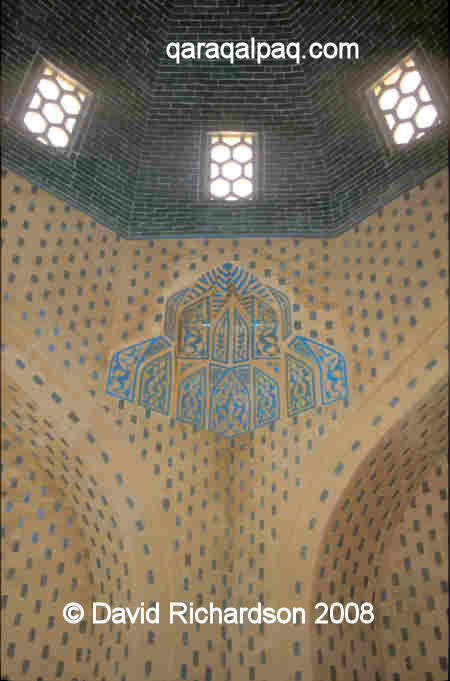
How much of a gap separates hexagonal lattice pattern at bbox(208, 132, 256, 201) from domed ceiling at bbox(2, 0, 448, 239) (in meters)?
0.24

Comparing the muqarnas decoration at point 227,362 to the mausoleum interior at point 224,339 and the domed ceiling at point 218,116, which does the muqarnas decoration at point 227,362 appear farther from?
the domed ceiling at point 218,116

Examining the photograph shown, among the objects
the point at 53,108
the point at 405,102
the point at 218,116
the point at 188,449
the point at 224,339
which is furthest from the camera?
the point at 224,339

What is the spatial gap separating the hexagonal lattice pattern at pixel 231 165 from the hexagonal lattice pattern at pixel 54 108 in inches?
82.6

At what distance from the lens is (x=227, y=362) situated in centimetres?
1020

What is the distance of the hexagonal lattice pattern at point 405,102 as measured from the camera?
9.06 metres

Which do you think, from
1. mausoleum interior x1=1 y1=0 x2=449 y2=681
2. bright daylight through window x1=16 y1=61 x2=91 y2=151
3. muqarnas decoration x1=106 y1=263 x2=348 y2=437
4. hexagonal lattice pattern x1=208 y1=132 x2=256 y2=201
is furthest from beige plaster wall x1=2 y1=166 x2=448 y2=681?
hexagonal lattice pattern x1=208 y1=132 x2=256 y2=201

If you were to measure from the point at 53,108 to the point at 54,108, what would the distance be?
15 mm

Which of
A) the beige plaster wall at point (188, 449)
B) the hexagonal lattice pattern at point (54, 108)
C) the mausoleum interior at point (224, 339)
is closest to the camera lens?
the beige plaster wall at point (188, 449)

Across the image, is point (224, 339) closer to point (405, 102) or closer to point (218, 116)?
point (218, 116)

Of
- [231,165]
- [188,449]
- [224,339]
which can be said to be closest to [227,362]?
[224,339]

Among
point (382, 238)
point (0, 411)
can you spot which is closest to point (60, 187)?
point (0, 411)

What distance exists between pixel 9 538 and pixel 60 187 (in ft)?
15.6

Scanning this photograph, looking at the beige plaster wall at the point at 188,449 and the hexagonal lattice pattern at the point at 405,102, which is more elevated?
the hexagonal lattice pattern at the point at 405,102

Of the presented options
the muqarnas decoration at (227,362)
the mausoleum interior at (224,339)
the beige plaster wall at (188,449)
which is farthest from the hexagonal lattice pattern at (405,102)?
the muqarnas decoration at (227,362)
